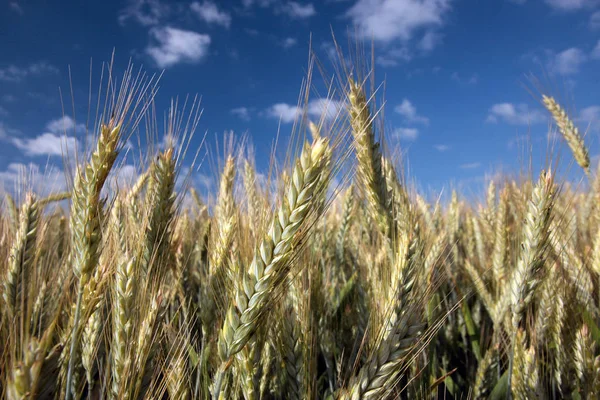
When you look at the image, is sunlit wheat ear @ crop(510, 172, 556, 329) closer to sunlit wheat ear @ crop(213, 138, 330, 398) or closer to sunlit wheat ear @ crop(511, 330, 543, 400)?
sunlit wheat ear @ crop(511, 330, 543, 400)

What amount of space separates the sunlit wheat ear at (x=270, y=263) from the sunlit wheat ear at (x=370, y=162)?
0.84 metres

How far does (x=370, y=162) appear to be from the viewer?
6.95ft

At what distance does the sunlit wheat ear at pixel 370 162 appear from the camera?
2123mm

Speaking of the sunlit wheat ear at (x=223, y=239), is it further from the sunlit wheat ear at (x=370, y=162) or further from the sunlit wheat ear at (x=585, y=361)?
the sunlit wheat ear at (x=585, y=361)

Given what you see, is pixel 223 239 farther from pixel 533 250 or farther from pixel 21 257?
pixel 533 250

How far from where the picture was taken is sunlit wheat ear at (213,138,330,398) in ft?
4.00

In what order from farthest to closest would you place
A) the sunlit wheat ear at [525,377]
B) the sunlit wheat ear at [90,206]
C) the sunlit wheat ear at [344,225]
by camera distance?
the sunlit wheat ear at [344,225]
the sunlit wheat ear at [525,377]
the sunlit wheat ear at [90,206]

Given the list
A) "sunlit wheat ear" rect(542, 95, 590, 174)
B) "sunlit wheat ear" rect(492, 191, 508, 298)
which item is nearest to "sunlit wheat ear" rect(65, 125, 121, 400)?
"sunlit wheat ear" rect(492, 191, 508, 298)

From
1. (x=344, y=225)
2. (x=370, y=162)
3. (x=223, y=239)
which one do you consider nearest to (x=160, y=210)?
(x=223, y=239)

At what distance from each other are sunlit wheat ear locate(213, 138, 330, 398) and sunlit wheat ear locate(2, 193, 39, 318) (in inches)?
44.5

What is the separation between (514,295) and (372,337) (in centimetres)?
85

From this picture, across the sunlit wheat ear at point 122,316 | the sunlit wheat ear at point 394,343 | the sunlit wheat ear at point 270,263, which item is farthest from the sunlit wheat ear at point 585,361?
the sunlit wheat ear at point 122,316

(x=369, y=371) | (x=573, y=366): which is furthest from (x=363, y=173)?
(x=573, y=366)

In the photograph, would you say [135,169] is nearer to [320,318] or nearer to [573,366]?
[320,318]
